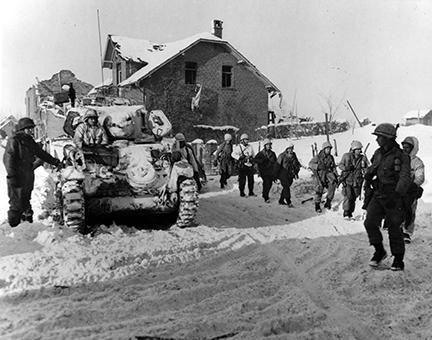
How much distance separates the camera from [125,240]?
589 centimetres

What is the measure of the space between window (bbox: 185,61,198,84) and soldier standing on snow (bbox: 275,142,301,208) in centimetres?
1487

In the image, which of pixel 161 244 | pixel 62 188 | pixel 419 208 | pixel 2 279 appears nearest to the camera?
pixel 2 279

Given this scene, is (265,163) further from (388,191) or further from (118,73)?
(118,73)

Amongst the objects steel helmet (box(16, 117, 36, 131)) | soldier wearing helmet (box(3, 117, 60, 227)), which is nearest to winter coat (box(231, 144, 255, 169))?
soldier wearing helmet (box(3, 117, 60, 227))

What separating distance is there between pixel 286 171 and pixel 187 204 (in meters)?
3.53

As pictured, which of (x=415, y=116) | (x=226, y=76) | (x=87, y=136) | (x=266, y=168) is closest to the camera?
(x=87, y=136)

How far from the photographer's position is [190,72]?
78.7 feet

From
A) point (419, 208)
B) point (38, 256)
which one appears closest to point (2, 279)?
point (38, 256)

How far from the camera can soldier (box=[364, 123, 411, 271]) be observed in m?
4.83

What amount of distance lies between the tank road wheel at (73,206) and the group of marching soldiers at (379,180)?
364cm

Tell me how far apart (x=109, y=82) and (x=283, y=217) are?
19.8 meters

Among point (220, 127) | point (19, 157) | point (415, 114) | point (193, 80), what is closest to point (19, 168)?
point (19, 157)

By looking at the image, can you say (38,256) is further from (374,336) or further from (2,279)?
(374,336)

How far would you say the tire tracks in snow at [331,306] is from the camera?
3.39 m
